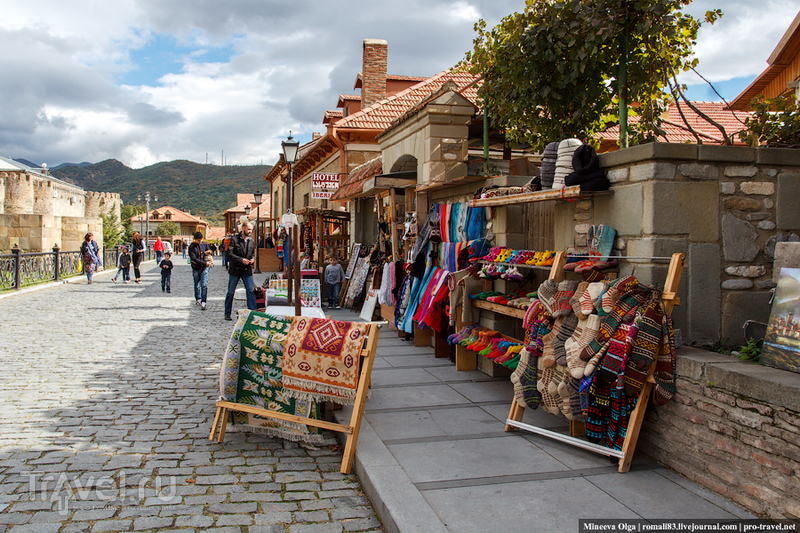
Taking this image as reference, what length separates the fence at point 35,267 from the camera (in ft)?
51.4

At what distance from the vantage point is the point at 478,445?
13.4ft

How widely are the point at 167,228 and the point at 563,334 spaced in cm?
9205

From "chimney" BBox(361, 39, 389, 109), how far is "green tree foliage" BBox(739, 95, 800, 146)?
15.0 meters

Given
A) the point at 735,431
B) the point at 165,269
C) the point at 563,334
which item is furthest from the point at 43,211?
the point at 735,431

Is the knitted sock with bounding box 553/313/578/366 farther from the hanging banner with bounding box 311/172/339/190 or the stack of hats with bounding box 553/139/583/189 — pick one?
the hanging banner with bounding box 311/172/339/190

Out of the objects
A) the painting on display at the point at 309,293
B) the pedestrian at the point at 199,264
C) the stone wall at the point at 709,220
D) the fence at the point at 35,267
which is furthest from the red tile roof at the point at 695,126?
the fence at the point at 35,267

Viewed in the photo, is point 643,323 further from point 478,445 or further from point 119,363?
point 119,363

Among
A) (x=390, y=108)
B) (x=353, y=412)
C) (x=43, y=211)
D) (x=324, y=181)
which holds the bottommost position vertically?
(x=353, y=412)

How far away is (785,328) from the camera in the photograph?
3.26 meters

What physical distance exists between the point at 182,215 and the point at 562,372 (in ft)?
333

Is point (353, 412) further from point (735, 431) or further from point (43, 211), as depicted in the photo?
point (43, 211)

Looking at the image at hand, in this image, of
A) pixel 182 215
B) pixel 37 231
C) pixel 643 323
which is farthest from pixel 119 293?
pixel 182 215

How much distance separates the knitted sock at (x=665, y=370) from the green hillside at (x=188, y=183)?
125 metres

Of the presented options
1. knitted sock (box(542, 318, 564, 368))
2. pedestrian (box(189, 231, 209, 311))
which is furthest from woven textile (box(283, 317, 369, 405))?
pedestrian (box(189, 231, 209, 311))
